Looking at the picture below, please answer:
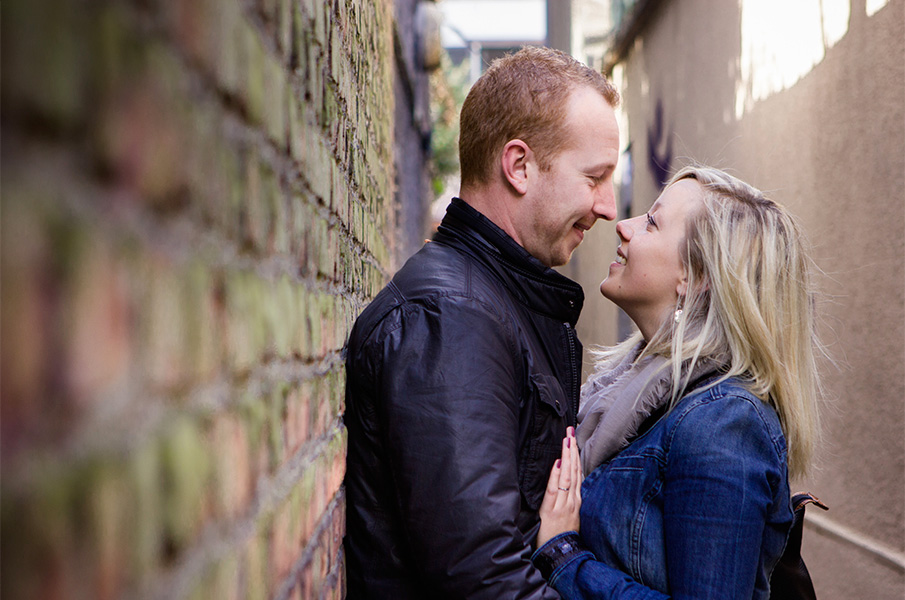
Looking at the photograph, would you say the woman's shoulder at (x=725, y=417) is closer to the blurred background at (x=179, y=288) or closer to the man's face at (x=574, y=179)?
the man's face at (x=574, y=179)

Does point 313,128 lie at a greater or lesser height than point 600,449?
greater

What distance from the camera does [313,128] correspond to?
1419 millimetres

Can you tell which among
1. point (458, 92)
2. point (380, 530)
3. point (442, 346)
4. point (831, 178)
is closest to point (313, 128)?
point (442, 346)

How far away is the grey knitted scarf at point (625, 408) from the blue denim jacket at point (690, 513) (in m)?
0.06

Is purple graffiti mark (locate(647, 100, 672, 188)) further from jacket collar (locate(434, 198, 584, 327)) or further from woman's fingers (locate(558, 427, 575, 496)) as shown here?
woman's fingers (locate(558, 427, 575, 496))

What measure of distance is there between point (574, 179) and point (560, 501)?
89 cm

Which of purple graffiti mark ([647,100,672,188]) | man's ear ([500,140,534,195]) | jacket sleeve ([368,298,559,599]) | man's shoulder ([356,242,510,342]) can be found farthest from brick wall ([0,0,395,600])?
purple graffiti mark ([647,100,672,188])

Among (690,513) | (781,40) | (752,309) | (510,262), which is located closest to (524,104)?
(510,262)

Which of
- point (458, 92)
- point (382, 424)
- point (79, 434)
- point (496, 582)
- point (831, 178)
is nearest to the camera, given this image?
point (79, 434)

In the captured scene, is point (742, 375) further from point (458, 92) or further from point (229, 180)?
point (458, 92)

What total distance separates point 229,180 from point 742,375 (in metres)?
1.72

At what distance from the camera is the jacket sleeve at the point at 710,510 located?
6.03 feet

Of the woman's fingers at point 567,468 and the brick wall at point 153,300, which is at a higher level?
the brick wall at point 153,300

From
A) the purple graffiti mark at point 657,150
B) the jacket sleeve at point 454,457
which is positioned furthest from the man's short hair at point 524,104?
the purple graffiti mark at point 657,150
